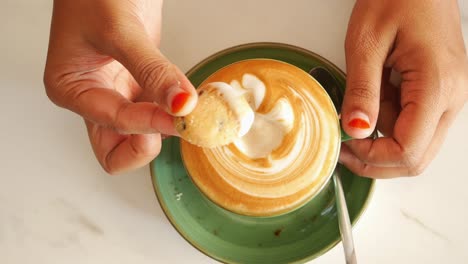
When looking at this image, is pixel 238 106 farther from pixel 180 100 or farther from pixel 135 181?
pixel 135 181

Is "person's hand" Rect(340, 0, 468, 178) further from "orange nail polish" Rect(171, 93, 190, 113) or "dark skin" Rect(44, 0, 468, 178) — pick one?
"orange nail polish" Rect(171, 93, 190, 113)

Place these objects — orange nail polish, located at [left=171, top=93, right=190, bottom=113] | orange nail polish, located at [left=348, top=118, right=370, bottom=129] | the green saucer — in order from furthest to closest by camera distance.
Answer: the green saucer, orange nail polish, located at [left=348, top=118, right=370, bottom=129], orange nail polish, located at [left=171, top=93, right=190, bottom=113]

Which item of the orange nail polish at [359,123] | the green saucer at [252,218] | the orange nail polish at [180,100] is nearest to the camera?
the orange nail polish at [180,100]

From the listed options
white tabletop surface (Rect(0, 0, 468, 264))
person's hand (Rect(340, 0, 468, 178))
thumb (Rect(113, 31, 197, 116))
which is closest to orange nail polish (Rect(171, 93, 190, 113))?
thumb (Rect(113, 31, 197, 116))

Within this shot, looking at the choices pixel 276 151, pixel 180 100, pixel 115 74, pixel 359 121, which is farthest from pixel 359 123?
pixel 115 74

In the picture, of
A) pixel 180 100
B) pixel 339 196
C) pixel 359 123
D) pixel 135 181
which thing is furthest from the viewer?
pixel 135 181

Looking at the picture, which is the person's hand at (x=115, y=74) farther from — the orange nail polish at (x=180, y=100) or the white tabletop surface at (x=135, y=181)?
the white tabletop surface at (x=135, y=181)

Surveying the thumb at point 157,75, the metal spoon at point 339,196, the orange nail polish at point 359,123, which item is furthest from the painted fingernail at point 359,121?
the thumb at point 157,75
